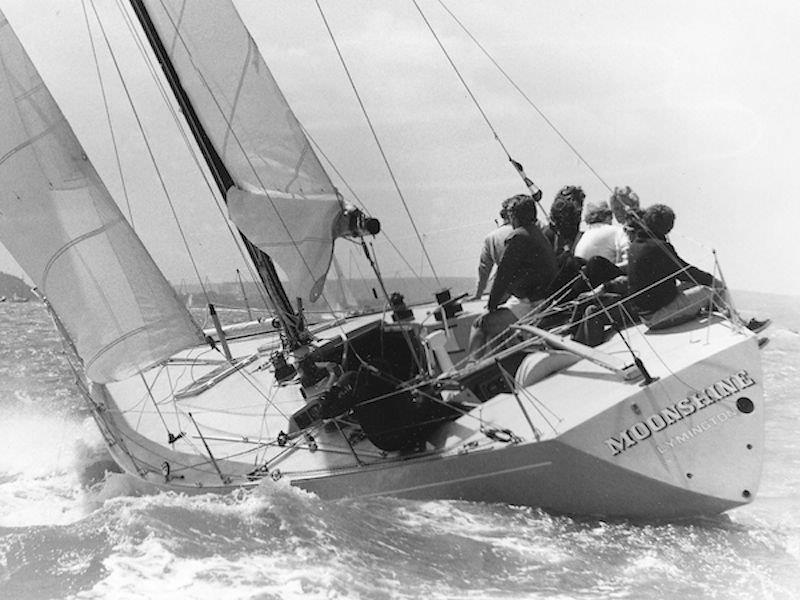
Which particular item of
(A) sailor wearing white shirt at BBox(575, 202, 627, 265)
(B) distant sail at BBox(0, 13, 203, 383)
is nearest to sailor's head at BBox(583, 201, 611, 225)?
(A) sailor wearing white shirt at BBox(575, 202, 627, 265)

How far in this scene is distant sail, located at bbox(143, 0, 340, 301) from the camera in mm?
6453

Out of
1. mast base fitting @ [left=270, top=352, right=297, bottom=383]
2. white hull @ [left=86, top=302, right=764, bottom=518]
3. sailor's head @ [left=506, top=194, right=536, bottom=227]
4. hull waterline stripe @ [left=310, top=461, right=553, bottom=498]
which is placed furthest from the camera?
mast base fitting @ [left=270, top=352, right=297, bottom=383]

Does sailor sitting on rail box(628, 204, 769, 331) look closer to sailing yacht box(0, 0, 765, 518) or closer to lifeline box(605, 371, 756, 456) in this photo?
sailing yacht box(0, 0, 765, 518)

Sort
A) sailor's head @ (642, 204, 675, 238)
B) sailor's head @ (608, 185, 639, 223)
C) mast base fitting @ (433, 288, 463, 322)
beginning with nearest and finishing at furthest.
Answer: sailor's head @ (642, 204, 675, 238) → sailor's head @ (608, 185, 639, 223) → mast base fitting @ (433, 288, 463, 322)

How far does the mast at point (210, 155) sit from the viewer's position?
6.80 metres

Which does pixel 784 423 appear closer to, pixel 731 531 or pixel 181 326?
pixel 731 531

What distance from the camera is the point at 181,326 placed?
262 inches

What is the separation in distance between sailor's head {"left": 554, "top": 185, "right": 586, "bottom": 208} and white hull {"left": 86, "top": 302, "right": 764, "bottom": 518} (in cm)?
124

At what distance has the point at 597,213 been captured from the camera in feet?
21.9

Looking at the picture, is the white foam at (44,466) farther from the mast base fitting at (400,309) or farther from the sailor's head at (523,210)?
the sailor's head at (523,210)

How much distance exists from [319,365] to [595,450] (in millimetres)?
2597

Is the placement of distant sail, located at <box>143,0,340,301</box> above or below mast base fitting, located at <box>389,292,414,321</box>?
above

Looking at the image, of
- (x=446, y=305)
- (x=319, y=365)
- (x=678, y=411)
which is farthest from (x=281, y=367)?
(x=678, y=411)

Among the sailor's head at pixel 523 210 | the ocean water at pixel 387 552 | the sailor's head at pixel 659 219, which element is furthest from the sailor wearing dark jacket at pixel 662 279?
the ocean water at pixel 387 552
